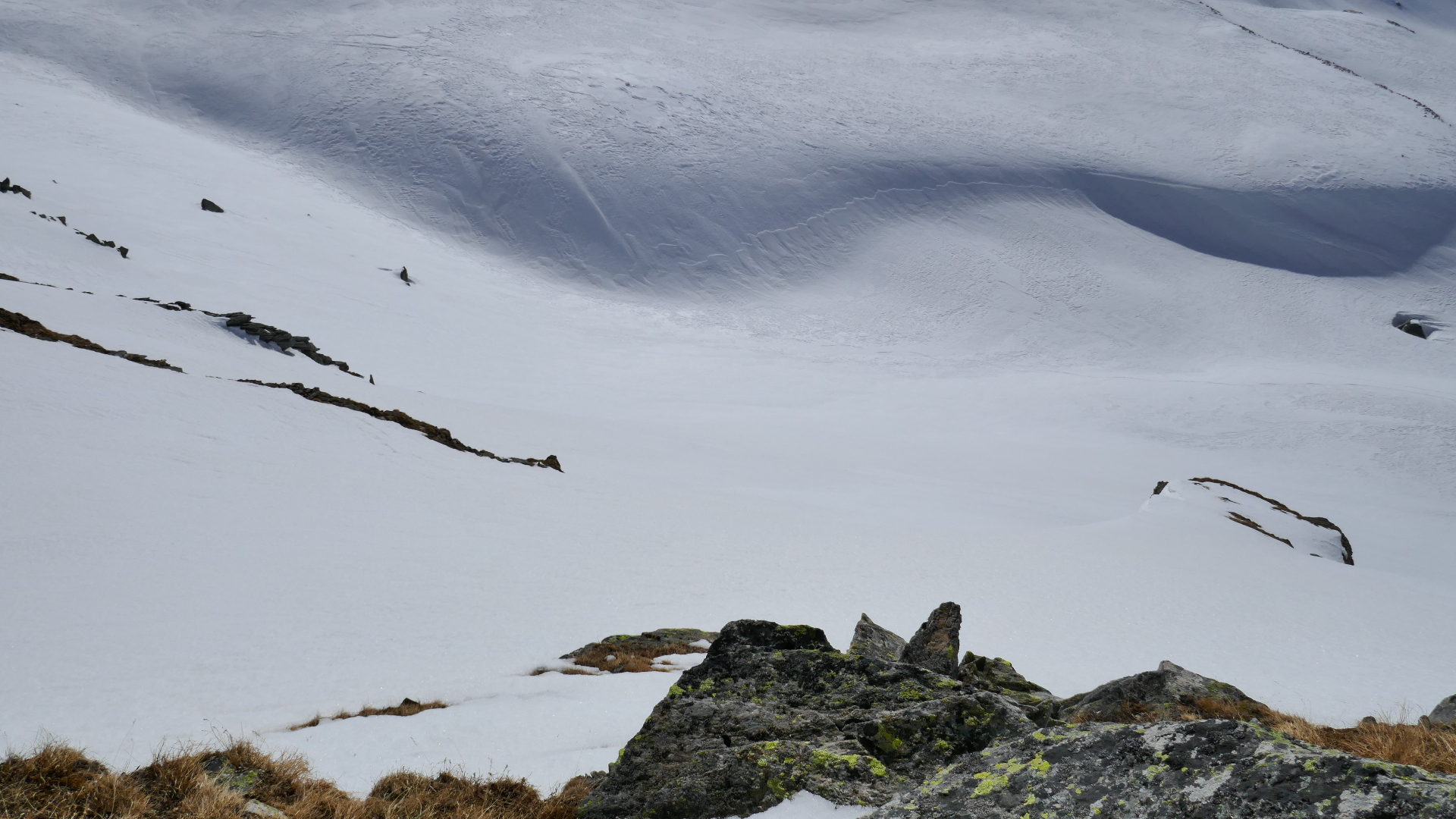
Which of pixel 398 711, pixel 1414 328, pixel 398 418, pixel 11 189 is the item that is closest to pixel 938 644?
pixel 398 711

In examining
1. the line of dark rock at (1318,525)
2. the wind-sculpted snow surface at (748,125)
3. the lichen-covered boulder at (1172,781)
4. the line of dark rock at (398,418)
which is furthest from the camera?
the wind-sculpted snow surface at (748,125)

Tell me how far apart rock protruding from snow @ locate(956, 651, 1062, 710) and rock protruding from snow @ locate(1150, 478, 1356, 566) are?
55.4 feet

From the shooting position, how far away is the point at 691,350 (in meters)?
51.3

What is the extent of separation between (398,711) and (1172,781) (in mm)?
5765

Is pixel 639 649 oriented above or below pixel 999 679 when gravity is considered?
below

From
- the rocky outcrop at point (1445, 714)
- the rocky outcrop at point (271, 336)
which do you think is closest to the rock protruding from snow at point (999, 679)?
the rocky outcrop at point (1445, 714)

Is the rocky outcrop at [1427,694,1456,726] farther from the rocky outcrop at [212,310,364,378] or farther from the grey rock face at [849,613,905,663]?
the rocky outcrop at [212,310,364,378]

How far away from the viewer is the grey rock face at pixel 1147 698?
679 cm

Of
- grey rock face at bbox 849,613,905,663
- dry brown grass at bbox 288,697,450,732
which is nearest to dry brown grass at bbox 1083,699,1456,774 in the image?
grey rock face at bbox 849,613,905,663

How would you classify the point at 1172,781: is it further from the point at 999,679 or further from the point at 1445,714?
the point at 1445,714

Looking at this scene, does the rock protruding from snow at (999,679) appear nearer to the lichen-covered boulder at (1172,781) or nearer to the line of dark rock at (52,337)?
the lichen-covered boulder at (1172,781)

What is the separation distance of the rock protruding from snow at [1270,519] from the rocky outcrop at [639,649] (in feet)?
57.1

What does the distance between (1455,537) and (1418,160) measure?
244ft

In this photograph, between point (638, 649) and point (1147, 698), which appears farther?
point (638, 649)
